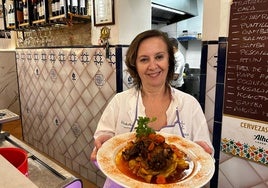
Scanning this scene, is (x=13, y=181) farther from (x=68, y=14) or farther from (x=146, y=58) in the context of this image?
(x=68, y=14)

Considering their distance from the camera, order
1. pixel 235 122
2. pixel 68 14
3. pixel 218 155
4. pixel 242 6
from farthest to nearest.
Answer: pixel 68 14
pixel 218 155
pixel 235 122
pixel 242 6

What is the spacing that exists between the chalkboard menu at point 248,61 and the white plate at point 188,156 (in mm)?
703

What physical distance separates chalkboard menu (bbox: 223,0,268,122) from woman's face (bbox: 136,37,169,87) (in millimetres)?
526

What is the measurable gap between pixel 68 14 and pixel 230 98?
1.72 metres

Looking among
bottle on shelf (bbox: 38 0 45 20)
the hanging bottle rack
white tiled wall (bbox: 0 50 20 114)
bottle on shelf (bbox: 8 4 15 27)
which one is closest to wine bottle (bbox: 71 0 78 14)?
the hanging bottle rack

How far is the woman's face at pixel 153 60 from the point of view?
4.58 feet

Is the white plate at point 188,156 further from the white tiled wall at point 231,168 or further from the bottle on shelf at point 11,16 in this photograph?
the bottle on shelf at point 11,16

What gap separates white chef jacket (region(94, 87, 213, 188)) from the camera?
1390mm

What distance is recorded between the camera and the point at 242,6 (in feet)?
5.08

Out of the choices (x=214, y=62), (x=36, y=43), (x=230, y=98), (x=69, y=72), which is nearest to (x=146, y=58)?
(x=214, y=62)

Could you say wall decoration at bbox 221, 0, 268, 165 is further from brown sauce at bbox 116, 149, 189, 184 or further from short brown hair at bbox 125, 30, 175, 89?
brown sauce at bbox 116, 149, 189, 184

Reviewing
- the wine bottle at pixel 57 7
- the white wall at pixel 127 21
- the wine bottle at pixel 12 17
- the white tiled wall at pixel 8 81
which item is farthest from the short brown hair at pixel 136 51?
the white tiled wall at pixel 8 81

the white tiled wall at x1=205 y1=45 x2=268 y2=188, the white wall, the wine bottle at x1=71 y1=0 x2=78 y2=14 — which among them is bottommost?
the white tiled wall at x1=205 y1=45 x2=268 y2=188

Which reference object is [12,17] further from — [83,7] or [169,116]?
[169,116]
